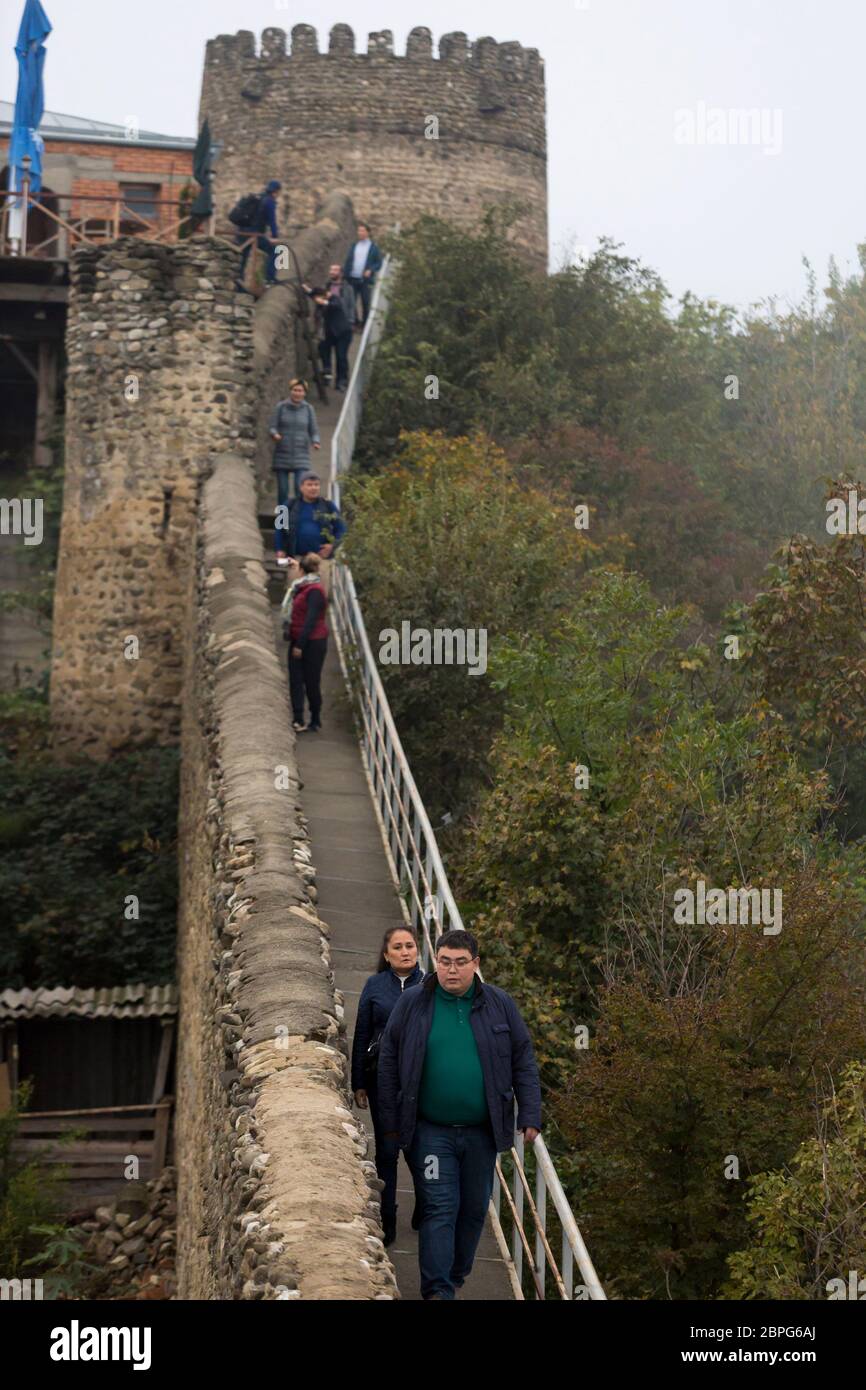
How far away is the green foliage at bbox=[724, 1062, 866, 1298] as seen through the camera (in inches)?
333

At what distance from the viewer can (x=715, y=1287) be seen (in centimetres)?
943

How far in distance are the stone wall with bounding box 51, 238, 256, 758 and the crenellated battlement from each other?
16332 millimetres

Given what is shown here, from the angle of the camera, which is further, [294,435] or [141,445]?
[141,445]

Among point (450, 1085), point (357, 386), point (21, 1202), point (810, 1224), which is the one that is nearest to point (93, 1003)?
point (21, 1202)

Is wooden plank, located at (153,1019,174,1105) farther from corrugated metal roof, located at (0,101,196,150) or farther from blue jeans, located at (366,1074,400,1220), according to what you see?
corrugated metal roof, located at (0,101,196,150)

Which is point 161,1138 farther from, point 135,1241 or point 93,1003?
point 135,1241

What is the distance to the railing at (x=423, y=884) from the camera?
7.46 m

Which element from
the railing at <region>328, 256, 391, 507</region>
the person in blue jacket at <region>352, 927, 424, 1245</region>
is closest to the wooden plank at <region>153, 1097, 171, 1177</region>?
the railing at <region>328, 256, 391, 507</region>

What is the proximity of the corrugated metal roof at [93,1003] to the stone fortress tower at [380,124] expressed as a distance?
1862 centimetres

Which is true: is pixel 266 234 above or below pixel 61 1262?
above

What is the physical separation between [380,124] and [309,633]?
68.3 feet

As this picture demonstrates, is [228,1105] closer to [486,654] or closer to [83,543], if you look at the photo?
[486,654]

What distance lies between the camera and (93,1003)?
15719 mm

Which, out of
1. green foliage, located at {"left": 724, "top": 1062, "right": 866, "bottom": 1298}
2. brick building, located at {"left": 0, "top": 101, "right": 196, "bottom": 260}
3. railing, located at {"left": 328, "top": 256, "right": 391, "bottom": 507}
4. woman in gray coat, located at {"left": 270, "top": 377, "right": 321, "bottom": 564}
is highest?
brick building, located at {"left": 0, "top": 101, "right": 196, "bottom": 260}
